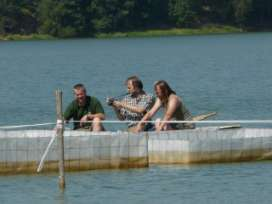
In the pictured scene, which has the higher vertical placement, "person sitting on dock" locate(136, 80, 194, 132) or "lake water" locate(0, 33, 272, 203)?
"person sitting on dock" locate(136, 80, 194, 132)

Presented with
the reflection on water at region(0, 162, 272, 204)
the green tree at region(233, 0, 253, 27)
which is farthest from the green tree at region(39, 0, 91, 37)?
the reflection on water at region(0, 162, 272, 204)

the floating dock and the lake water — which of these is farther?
the floating dock

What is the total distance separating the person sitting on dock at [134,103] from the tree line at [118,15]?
10060 cm

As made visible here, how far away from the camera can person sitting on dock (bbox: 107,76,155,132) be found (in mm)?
22922

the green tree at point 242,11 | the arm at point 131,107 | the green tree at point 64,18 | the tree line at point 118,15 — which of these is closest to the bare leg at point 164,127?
the arm at point 131,107

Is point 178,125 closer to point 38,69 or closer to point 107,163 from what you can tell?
point 107,163

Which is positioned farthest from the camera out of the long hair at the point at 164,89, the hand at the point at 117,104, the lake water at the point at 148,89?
the hand at the point at 117,104

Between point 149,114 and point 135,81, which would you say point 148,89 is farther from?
point 149,114

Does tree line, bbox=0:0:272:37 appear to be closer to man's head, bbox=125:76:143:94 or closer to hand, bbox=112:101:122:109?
hand, bbox=112:101:122:109

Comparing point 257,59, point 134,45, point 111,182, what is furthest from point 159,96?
point 134,45

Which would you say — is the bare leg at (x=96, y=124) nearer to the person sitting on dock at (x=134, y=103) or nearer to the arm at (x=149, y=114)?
the person sitting on dock at (x=134, y=103)

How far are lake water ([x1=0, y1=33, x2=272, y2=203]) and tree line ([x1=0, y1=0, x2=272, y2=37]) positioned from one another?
10.5 ft

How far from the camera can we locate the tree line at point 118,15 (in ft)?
411

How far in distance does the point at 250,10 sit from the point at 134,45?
23.1m
